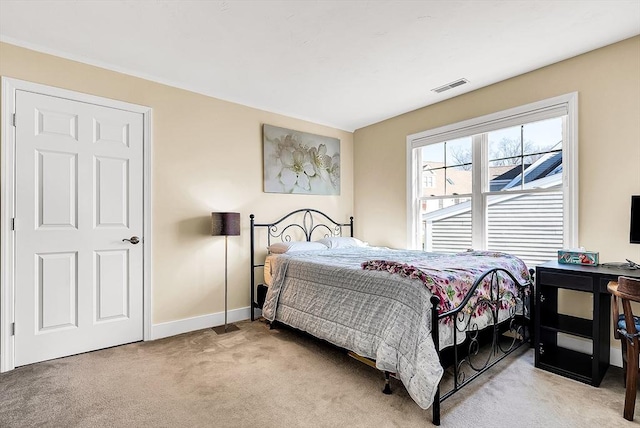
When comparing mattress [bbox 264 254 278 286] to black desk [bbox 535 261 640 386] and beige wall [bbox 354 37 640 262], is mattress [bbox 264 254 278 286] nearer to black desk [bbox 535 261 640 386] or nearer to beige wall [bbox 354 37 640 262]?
black desk [bbox 535 261 640 386]

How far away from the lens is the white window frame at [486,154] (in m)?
2.80

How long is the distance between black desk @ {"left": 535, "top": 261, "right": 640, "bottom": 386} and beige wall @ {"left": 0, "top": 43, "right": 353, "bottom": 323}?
Answer: 291 centimetres

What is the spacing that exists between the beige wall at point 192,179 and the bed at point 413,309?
730mm

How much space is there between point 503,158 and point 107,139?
395cm

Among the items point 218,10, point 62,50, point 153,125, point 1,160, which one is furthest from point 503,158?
point 1,160

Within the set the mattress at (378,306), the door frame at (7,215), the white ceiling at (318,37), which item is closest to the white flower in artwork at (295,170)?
the white ceiling at (318,37)

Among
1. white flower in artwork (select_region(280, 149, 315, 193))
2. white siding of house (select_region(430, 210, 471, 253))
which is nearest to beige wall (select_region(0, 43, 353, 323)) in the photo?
white flower in artwork (select_region(280, 149, 315, 193))

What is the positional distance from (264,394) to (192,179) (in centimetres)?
229

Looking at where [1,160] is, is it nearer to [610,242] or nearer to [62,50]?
[62,50]

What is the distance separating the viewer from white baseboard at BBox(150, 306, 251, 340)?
319 cm

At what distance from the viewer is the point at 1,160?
250cm

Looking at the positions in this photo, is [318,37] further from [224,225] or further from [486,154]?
[486,154]

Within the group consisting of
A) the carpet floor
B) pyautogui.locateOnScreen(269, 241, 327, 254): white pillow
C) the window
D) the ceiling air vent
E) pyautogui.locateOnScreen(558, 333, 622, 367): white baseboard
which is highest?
the ceiling air vent

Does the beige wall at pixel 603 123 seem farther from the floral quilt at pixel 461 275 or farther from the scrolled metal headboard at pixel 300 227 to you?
the scrolled metal headboard at pixel 300 227
